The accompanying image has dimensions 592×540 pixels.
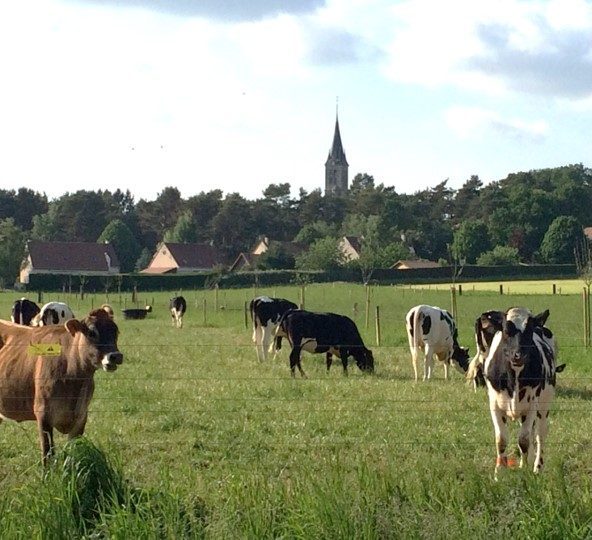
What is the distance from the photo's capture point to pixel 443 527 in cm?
653

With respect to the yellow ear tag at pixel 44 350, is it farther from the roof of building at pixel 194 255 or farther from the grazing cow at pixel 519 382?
the roof of building at pixel 194 255

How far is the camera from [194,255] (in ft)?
328

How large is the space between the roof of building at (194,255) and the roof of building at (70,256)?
642 cm

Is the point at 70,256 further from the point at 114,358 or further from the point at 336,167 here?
the point at 336,167

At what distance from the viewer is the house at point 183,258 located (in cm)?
9769

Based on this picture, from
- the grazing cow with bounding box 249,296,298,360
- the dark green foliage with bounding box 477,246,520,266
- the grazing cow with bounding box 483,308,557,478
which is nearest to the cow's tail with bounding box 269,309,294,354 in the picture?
the grazing cow with bounding box 249,296,298,360

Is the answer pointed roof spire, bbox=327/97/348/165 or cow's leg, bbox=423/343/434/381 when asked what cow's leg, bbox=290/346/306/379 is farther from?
pointed roof spire, bbox=327/97/348/165

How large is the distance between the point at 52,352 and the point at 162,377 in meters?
7.53

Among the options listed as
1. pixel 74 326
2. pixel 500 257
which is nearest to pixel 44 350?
pixel 74 326

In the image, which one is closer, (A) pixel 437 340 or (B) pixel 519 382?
(B) pixel 519 382

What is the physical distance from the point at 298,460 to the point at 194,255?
91101mm

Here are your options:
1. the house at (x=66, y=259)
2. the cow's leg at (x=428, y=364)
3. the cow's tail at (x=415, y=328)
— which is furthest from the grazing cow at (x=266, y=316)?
the house at (x=66, y=259)

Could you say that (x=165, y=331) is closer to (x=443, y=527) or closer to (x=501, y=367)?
(x=501, y=367)

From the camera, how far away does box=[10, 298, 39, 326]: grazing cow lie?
2605cm
